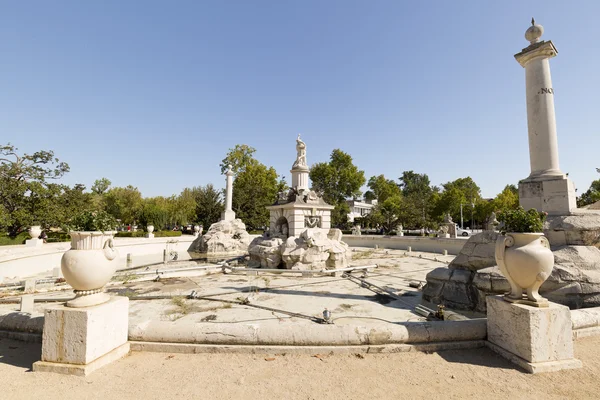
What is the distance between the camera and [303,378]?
129 inches

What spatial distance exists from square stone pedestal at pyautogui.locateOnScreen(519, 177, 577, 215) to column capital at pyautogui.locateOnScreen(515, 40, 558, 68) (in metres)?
3.69

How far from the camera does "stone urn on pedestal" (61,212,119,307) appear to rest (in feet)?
11.4

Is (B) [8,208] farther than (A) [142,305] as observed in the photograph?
Yes

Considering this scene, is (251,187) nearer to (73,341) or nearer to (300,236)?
(300,236)

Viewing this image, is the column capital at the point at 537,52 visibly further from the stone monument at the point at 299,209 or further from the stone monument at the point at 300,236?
the stone monument at the point at 299,209

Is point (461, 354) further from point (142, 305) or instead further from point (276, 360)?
point (142, 305)

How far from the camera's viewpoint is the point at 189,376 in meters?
3.30

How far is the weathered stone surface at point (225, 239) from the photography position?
2100 centimetres

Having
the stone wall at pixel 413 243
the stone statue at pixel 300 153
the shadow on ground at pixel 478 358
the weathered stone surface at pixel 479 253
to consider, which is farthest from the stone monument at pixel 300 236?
the stone wall at pixel 413 243

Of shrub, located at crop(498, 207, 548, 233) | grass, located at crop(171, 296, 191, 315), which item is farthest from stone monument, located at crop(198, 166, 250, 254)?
shrub, located at crop(498, 207, 548, 233)

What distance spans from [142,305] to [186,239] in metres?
20.8

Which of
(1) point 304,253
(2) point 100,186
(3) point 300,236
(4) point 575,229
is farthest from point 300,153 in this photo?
(2) point 100,186

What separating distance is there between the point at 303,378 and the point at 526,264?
3272 mm

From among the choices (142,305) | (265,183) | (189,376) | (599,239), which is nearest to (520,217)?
(599,239)
